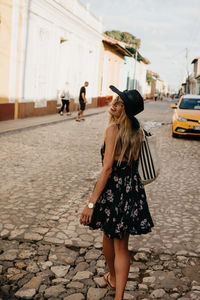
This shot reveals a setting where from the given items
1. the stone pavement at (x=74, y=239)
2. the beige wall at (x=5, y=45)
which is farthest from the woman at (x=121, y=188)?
the beige wall at (x=5, y=45)

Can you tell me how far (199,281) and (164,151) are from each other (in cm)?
699

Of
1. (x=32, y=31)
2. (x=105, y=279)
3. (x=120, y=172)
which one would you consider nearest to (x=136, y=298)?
(x=105, y=279)

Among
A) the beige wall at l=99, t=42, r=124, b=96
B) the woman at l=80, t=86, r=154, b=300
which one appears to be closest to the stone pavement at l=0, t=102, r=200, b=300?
the woman at l=80, t=86, r=154, b=300

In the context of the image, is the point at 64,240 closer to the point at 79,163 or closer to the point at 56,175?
the point at 56,175

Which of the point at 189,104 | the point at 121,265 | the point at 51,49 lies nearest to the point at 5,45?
the point at 51,49

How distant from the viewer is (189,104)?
45.0 ft

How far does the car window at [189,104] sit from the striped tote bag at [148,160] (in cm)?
1107

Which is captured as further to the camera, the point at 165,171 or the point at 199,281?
the point at 165,171

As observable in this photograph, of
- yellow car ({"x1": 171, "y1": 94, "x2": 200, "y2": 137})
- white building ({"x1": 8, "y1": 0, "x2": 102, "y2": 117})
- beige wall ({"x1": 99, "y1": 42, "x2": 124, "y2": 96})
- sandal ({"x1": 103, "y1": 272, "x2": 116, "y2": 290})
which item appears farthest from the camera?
beige wall ({"x1": 99, "y1": 42, "x2": 124, "y2": 96})

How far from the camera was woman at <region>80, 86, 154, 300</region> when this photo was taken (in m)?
2.55

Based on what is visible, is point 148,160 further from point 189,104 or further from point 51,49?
point 51,49

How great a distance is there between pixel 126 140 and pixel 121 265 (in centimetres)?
90

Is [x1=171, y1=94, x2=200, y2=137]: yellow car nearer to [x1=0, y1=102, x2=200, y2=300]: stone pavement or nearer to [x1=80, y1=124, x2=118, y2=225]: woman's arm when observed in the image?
[x1=0, y1=102, x2=200, y2=300]: stone pavement

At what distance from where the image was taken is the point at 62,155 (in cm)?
865
